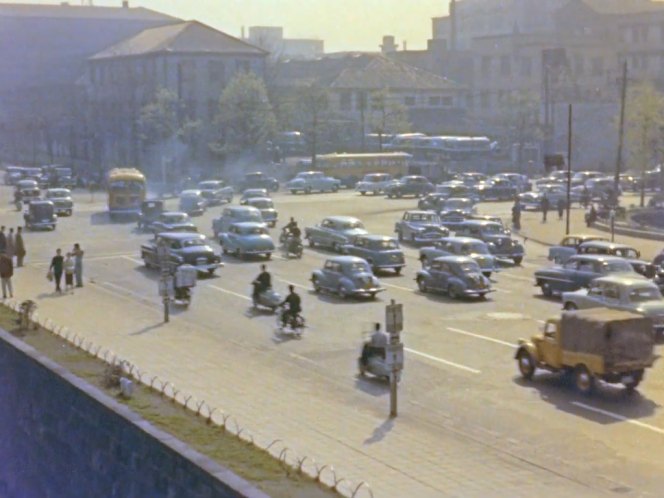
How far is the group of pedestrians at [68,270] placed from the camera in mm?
36062

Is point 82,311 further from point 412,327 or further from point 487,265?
point 487,265

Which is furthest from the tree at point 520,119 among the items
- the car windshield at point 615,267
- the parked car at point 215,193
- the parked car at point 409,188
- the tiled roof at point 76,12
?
the car windshield at point 615,267

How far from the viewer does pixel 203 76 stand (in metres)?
97.9

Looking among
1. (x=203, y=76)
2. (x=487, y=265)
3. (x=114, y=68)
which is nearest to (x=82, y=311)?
(x=487, y=265)

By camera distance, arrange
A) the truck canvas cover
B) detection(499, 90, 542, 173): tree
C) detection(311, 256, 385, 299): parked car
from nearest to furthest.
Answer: the truck canvas cover
detection(311, 256, 385, 299): parked car
detection(499, 90, 542, 173): tree

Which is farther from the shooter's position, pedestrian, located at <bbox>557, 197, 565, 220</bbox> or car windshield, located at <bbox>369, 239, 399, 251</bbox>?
pedestrian, located at <bbox>557, 197, 565, 220</bbox>

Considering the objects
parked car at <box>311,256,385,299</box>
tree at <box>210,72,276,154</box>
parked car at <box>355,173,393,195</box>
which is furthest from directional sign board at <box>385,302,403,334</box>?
tree at <box>210,72,276,154</box>

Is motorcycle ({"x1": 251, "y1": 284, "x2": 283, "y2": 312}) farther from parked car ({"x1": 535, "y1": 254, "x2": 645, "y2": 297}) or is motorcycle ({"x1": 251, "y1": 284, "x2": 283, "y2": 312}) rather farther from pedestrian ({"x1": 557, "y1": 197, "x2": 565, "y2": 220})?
pedestrian ({"x1": 557, "y1": 197, "x2": 565, "y2": 220})

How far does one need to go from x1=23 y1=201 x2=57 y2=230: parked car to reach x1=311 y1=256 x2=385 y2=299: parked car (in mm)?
22855

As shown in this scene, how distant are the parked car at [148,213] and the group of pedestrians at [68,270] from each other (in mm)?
16280

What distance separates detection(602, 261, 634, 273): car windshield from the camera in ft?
107

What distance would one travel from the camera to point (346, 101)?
363 feet

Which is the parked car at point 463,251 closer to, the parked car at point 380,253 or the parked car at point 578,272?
the parked car at point 380,253

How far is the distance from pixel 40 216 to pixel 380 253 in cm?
2068
